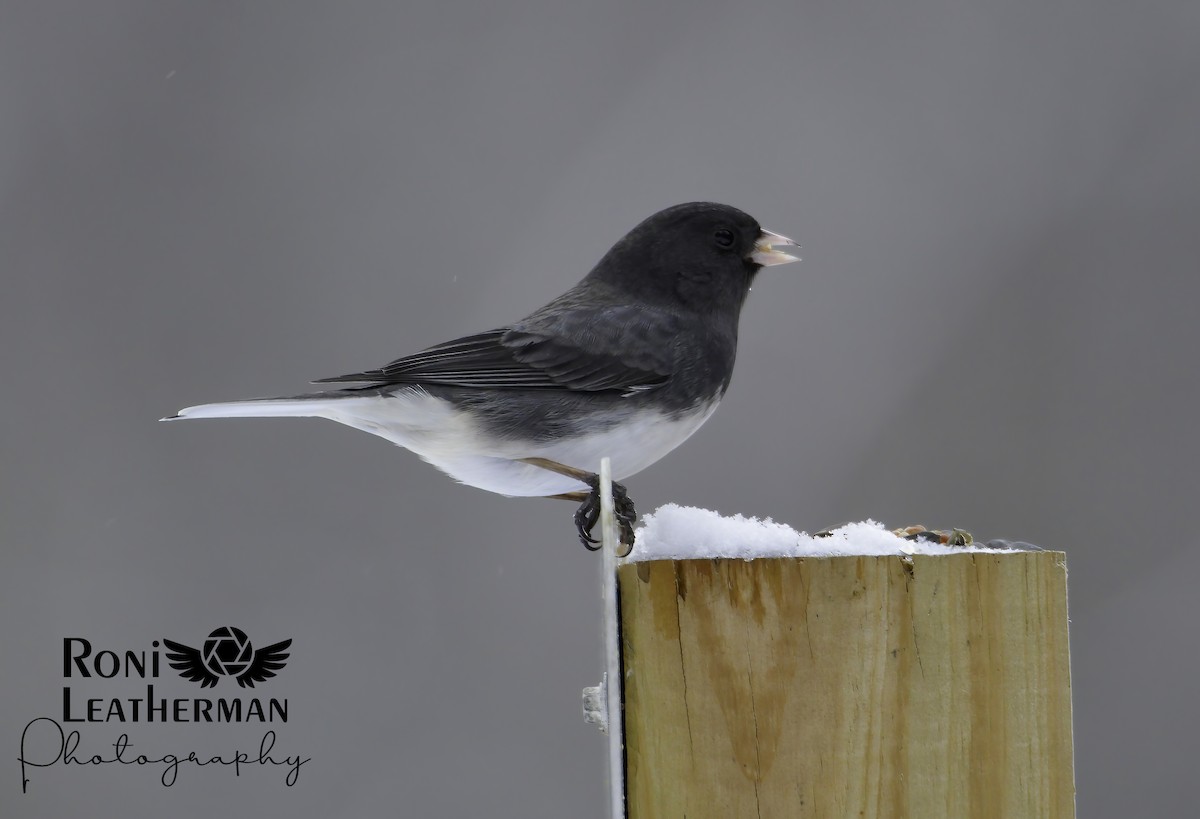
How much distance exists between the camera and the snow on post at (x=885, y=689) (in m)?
1.19

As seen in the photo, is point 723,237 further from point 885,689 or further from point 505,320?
point 505,320

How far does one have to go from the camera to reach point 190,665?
334cm

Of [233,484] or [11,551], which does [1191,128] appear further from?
[11,551]

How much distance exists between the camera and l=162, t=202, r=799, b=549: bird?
226cm

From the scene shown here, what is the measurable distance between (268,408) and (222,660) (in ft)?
5.22

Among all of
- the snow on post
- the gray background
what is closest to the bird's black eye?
the snow on post

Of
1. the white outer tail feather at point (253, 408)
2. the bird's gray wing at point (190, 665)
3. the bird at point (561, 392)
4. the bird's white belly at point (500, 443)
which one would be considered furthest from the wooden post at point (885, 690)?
the bird's gray wing at point (190, 665)

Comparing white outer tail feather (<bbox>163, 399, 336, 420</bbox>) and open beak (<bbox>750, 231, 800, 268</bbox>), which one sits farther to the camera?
open beak (<bbox>750, 231, 800, 268</bbox>)

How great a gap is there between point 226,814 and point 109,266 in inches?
92.3

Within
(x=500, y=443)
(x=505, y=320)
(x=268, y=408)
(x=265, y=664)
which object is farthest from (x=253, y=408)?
Answer: (x=505, y=320)

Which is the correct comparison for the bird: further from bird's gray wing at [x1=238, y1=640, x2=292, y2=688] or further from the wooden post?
bird's gray wing at [x1=238, y1=640, x2=292, y2=688]

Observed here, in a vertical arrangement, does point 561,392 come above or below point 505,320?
below

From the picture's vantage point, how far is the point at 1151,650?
372cm

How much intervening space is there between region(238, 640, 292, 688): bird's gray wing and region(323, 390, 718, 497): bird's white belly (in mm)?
1410
